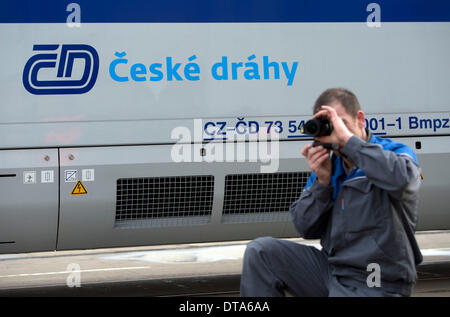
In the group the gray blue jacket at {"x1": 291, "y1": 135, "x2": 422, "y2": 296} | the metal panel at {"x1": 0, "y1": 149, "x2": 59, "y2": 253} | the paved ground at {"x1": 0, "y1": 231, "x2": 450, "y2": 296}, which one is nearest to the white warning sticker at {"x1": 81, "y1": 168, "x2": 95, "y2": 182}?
the metal panel at {"x1": 0, "y1": 149, "x2": 59, "y2": 253}

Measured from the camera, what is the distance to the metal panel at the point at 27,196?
233 inches

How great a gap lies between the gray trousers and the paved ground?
10.4 ft

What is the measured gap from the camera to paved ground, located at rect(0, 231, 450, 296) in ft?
23.2

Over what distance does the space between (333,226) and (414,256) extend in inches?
14.9

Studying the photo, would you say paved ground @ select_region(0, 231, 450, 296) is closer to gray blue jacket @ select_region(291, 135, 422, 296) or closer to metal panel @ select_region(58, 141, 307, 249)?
metal panel @ select_region(58, 141, 307, 249)

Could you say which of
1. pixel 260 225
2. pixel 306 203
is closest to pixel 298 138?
pixel 260 225

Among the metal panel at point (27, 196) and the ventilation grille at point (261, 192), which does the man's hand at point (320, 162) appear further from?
the metal panel at point (27, 196)

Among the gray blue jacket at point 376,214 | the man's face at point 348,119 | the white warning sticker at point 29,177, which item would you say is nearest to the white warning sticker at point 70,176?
the white warning sticker at point 29,177

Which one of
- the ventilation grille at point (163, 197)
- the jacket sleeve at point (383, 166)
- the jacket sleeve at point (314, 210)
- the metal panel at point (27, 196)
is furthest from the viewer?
the ventilation grille at point (163, 197)

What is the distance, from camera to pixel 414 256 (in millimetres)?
3385

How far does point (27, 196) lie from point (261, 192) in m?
1.89
